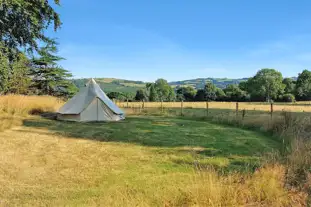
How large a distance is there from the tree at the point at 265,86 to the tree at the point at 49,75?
51494 mm

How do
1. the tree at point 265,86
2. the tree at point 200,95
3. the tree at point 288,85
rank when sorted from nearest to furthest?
the tree at point 200,95 → the tree at point 265,86 → the tree at point 288,85

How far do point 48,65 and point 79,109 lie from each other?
15.6 m

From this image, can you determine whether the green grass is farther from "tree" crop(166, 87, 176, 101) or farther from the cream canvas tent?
"tree" crop(166, 87, 176, 101)

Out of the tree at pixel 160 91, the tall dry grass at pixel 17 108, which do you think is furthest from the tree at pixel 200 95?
the tall dry grass at pixel 17 108

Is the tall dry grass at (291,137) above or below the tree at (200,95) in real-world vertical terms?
below

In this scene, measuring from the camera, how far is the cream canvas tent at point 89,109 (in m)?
14.0

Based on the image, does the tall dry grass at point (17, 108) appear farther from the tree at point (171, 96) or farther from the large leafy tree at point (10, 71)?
the tree at point (171, 96)

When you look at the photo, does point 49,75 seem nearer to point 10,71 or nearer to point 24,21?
point 10,71

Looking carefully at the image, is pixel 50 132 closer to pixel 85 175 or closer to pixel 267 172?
pixel 85 175

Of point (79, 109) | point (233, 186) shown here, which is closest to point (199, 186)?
point (233, 186)

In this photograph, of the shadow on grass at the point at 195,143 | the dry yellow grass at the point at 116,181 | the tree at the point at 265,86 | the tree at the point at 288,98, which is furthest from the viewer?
the tree at the point at 265,86

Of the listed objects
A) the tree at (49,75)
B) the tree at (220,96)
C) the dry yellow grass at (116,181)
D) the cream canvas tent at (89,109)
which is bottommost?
the dry yellow grass at (116,181)

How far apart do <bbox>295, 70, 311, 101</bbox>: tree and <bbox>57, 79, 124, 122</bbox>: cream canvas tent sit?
56119 millimetres

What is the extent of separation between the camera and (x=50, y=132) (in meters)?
10.1
